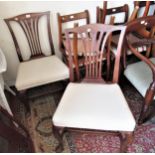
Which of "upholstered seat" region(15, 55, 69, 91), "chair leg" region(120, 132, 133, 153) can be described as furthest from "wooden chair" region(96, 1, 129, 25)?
"chair leg" region(120, 132, 133, 153)

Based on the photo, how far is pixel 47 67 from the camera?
1.76 meters

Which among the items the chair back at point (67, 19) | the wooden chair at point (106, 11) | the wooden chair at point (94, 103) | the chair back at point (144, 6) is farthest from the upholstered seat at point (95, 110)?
the chair back at point (144, 6)

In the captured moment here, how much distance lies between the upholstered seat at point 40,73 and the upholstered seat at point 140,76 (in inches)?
20.7

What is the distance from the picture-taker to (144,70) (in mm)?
1568

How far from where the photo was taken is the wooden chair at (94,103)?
123cm

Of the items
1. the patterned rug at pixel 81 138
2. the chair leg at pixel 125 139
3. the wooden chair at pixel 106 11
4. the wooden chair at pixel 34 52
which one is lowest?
the patterned rug at pixel 81 138

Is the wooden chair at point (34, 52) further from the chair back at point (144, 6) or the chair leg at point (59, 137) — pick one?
the chair back at point (144, 6)

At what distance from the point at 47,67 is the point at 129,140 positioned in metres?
0.91

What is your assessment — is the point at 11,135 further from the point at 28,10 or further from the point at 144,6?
the point at 144,6

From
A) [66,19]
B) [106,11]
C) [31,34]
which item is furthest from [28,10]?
[106,11]

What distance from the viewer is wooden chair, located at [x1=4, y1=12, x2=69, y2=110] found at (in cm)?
167

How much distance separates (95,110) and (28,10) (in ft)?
3.80

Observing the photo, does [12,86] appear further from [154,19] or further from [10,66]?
[154,19]

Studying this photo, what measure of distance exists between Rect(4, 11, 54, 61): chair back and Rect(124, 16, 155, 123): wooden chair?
2.71 ft
